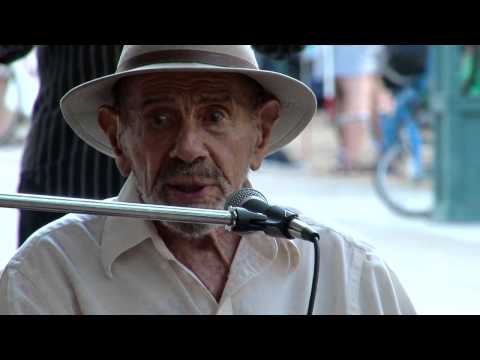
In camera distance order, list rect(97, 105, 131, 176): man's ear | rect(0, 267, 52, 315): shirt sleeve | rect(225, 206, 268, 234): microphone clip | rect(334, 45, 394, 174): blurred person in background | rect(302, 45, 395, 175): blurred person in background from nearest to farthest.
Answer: rect(225, 206, 268, 234): microphone clip
rect(0, 267, 52, 315): shirt sleeve
rect(97, 105, 131, 176): man's ear
rect(302, 45, 395, 175): blurred person in background
rect(334, 45, 394, 174): blurred person in background

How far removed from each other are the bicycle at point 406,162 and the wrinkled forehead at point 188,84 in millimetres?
6723

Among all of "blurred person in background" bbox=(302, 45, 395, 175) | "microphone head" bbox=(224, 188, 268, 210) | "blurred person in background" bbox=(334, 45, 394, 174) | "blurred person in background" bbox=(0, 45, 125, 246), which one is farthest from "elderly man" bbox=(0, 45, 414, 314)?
"blurred person in background" bbox=(334, 45, 394, 174)

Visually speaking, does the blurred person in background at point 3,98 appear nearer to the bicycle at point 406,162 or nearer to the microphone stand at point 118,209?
the bicycle at point 406,162

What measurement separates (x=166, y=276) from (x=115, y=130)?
1.49ft

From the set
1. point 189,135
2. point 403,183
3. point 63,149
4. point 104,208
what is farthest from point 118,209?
point 403,183

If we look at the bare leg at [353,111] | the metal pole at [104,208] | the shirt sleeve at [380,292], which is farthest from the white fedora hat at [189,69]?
the bare leg at [353,111]

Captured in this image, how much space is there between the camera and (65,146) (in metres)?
3.60

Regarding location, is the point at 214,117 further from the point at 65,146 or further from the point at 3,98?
the point at 3,98

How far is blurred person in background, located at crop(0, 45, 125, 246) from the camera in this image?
11.6 ft

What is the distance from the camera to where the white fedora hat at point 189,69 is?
2.55 metres

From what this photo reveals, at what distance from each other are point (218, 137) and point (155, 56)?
9.1 inches

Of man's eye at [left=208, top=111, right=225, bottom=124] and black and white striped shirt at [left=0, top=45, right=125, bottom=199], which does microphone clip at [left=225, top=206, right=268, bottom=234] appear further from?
black and white striped shirt at [left=0, top=45, right=125, bottom=199]
